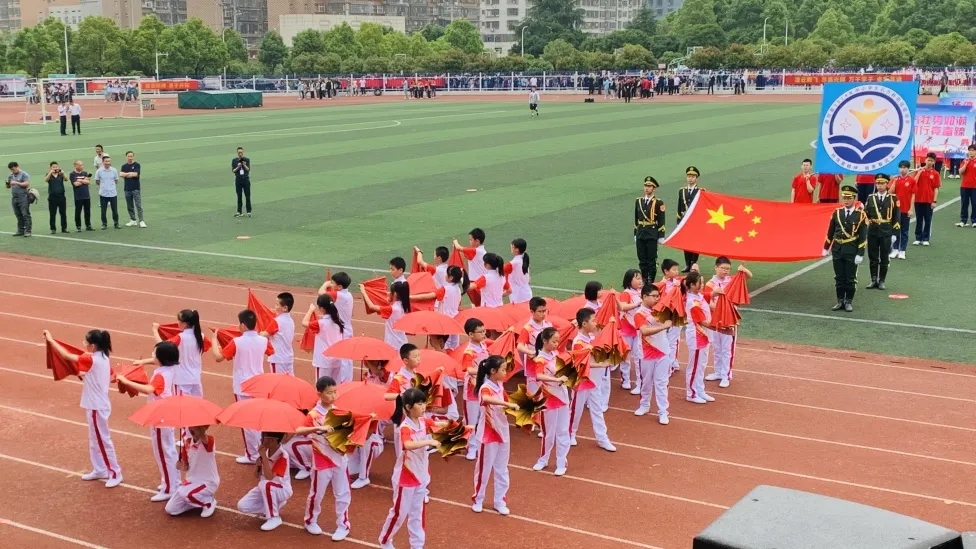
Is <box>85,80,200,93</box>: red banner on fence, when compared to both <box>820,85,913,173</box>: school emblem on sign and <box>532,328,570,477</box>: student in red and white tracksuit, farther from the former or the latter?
<box>532,328,570,477</box>: student in red and white tracksuit

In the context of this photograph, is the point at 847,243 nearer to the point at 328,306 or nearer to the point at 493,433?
the point at 328,306

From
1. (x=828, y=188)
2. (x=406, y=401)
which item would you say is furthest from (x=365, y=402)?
(x=828, y=188)

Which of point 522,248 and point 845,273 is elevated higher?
point 522,248

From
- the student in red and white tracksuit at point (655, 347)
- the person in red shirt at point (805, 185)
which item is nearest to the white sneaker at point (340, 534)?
the student in red and white tracksuit at point (655, 347)

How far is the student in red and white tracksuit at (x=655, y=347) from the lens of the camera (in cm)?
1145

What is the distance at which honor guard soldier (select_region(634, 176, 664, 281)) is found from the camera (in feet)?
57.2

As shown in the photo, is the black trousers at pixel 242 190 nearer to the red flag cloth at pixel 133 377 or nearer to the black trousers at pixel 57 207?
the black trousers at pixel 57 207

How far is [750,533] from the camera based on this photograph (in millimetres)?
3729

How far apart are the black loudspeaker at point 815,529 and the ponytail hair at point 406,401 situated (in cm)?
444

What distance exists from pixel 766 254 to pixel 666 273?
16.2 feet

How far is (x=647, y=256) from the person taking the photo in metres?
17.7

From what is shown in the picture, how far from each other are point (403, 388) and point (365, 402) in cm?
47

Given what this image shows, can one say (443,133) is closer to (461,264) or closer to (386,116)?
(386,116)

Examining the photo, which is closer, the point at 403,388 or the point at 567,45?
the point at 403,388
